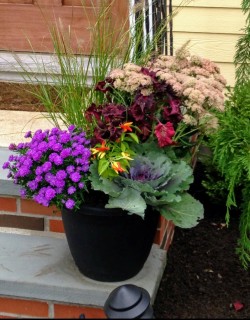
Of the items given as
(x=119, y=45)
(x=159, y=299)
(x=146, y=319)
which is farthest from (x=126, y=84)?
(x=146, y=319)

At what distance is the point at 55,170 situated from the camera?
7.79ft

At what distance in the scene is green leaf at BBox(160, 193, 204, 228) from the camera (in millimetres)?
2412

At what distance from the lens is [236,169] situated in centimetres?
270

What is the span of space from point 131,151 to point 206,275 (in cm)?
75

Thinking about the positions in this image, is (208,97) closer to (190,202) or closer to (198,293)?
(190,202)

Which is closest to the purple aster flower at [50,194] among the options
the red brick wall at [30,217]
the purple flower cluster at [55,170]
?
the purple flower cluster at [55,170]

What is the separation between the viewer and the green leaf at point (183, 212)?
2412 mm

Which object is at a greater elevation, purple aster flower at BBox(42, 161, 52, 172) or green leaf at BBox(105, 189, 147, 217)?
purple aster flower at BBox(42, 161, 52, 172)

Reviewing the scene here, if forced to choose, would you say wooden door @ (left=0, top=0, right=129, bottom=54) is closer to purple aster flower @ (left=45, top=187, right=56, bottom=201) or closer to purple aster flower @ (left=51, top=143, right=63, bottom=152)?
purple aster flower @ (left=51, top=143, right=63, bottom=152)

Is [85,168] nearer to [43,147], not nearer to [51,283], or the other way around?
[43,147]

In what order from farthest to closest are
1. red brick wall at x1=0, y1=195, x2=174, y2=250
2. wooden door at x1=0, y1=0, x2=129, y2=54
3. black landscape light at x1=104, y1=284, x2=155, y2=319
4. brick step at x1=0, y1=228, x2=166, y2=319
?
wooden door at x1=0, y1=0, x2=129, y2=54
red brick wall at x1=0, y1=195, x2=174, y2=250
brick step at x1=0, y1=228, x2=166, y2=319
black landscape light at x1=104, y1=284, x2=155, y2=319

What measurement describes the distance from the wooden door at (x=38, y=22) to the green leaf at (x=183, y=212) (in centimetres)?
196

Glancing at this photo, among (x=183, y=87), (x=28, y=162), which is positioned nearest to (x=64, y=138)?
(x=28, y=162)

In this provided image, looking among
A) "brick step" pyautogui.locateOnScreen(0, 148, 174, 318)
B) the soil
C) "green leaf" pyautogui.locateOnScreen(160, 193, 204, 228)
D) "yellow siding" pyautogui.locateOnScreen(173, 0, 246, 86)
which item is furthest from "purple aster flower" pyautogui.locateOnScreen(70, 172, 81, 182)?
"yellow siding" pyautogui.locateOnScreen(173, 0, 246, 86)
